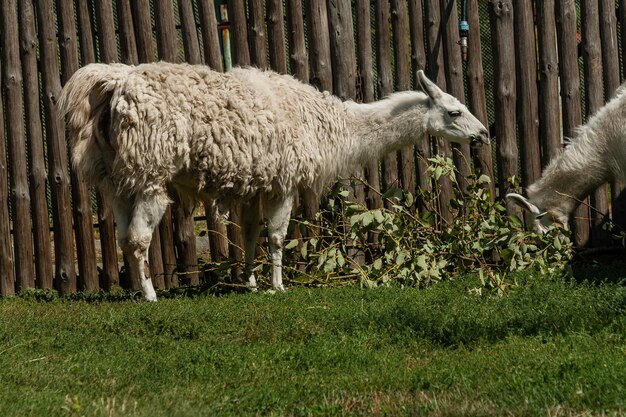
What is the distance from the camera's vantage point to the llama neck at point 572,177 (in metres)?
8.66

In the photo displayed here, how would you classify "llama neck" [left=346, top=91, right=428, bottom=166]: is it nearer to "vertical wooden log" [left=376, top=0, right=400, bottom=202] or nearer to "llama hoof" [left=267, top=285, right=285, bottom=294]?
"vertical wooden log" [left=376, top=0, right=400, bottom=202]

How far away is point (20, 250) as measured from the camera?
9.47 meters

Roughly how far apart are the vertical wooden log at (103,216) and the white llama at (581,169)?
348 cm

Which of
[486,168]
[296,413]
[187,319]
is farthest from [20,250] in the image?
[296,413]

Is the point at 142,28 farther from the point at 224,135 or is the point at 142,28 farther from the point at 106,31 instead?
the point at 224,135

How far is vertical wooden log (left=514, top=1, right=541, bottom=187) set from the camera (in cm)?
941

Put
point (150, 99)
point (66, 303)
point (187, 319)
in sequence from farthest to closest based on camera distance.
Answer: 1. point (66, 303)
2. point (150, 99)
3. point (187, 319)

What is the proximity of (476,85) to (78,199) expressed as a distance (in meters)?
3.68

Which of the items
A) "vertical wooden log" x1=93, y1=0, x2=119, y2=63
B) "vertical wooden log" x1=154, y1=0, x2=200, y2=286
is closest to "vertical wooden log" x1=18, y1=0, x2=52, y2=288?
"vertical wooden log" x1=93, y1=0, x2=119, y2=63

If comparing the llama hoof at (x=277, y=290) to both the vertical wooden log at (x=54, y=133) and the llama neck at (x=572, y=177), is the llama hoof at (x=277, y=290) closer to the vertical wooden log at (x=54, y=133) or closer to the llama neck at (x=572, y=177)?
the vertical wooden log at (x=54, y=133)

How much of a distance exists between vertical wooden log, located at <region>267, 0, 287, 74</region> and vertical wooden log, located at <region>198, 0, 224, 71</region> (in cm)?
47

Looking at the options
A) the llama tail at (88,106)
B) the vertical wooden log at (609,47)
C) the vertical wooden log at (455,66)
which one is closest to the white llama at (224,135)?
the llama tail at (88,106)

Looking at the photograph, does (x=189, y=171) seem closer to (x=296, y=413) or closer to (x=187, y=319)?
(x=187, y=319)

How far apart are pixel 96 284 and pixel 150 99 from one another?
2.25m
